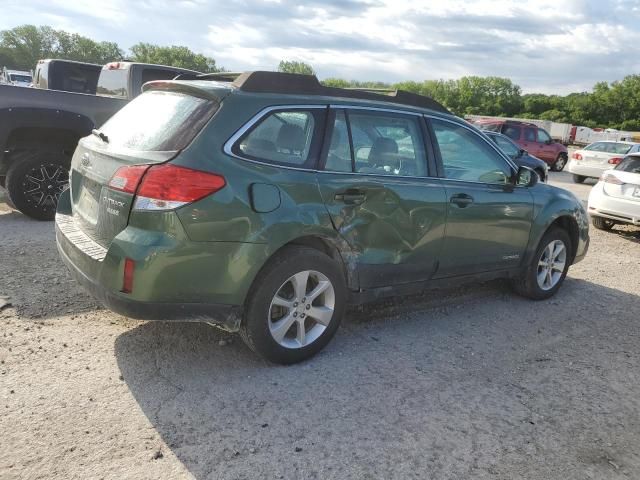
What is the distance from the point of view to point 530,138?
21328 millimetres

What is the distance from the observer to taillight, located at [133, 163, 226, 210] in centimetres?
307

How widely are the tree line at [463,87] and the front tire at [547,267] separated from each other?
146 ft

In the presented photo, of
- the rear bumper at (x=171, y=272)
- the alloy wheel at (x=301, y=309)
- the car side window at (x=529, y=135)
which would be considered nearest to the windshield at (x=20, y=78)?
the car side window at (x=529, y=135)

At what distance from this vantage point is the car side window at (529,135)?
21.2 metres

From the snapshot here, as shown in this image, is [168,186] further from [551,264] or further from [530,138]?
[530,138]

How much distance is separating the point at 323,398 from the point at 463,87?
110074 mm

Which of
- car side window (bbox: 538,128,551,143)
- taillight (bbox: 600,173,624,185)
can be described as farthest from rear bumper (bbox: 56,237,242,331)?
car side window (bbox: 538,128,551,143)

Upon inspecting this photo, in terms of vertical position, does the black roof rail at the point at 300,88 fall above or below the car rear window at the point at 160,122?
above

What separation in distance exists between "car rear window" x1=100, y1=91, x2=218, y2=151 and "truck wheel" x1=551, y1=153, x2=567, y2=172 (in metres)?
21.6

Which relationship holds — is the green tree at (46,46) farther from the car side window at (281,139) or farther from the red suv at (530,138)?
the car side window at (281,139)

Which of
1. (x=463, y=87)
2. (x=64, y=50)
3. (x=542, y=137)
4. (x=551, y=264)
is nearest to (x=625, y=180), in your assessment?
(x=551, y=264)

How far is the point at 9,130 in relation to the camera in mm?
6543

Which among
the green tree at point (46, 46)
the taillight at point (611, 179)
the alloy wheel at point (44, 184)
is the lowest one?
the alloy wheel at point (44, 184)

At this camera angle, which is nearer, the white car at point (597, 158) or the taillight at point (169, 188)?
the taillight at point (169, 188)
